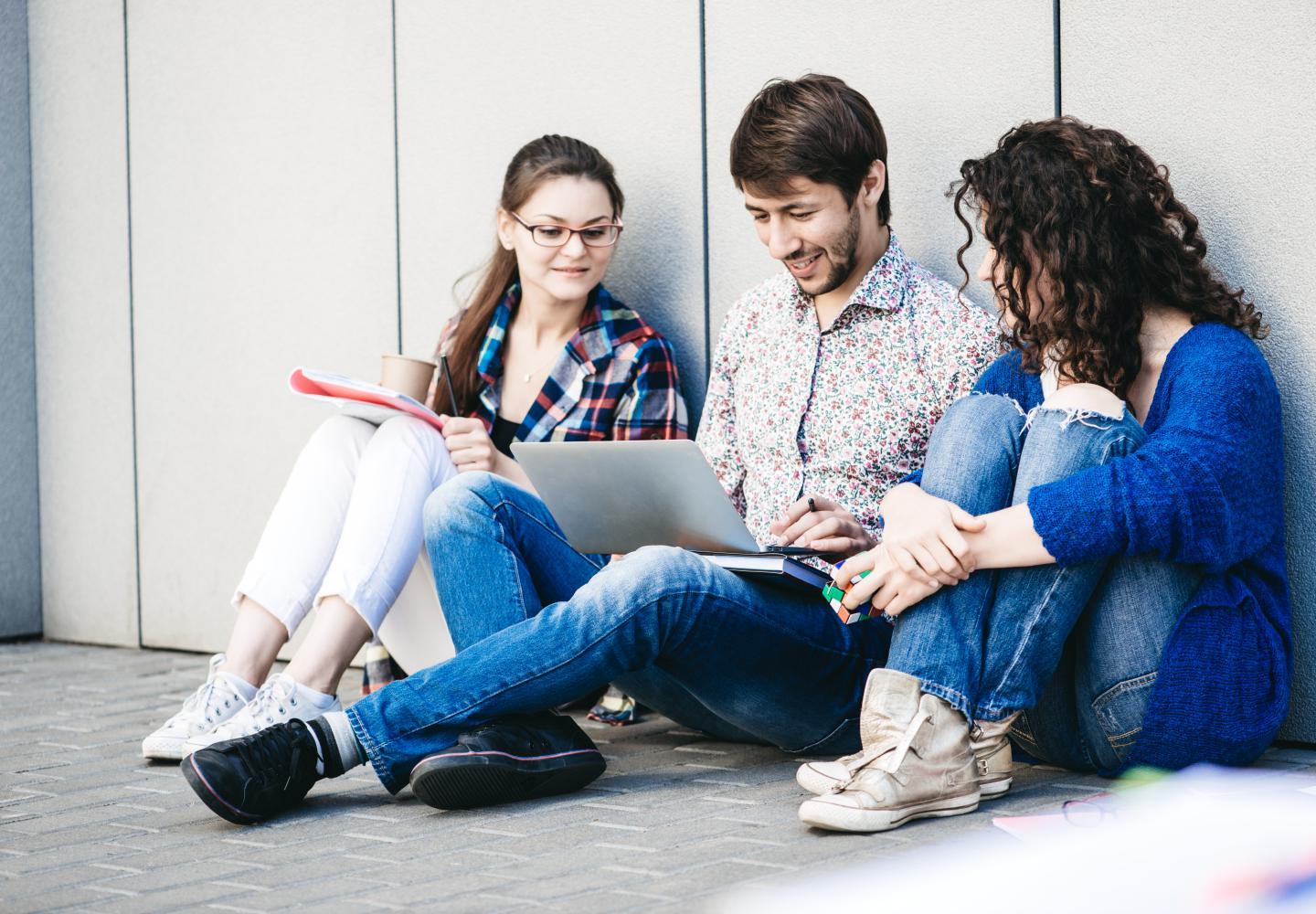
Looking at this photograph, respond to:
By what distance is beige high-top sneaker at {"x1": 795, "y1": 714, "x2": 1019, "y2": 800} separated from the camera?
2055 millimetres

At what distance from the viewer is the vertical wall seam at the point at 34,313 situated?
4.75 metres

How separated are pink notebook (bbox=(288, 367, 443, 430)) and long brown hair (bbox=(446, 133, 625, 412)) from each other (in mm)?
300

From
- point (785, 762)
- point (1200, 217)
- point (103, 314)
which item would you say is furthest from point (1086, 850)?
point (103, 314)

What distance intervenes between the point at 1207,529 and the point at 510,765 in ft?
3.46

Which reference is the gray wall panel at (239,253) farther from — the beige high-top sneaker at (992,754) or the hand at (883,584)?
the beige high-top sneaker at (992,754)

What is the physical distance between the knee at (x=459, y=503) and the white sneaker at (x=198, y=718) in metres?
0.58

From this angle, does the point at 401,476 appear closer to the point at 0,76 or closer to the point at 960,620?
the point at 960,620

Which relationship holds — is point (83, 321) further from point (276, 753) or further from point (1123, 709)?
point (1123, 709)

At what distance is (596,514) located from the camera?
2426 millimetres

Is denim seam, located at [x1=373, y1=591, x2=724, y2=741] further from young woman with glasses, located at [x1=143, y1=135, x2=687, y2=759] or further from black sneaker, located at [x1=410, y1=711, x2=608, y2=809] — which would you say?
young woman with glasses, located at [x1=143, y1=135, x2=687, y2=759]

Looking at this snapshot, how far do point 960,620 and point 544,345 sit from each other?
4.88 feet

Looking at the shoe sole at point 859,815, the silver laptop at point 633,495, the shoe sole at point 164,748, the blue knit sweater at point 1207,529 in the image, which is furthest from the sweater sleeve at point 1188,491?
the shoe sole at point 164,748

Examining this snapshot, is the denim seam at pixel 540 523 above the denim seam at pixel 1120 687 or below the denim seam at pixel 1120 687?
above

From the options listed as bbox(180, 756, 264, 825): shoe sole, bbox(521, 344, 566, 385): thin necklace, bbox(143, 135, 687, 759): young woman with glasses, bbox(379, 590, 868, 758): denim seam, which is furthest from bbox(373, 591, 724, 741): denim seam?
bbox(521, 344, 566, 385): thin necklace
